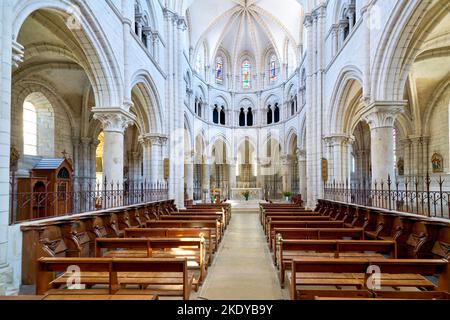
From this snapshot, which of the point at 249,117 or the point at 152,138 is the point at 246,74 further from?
the point at 152,138

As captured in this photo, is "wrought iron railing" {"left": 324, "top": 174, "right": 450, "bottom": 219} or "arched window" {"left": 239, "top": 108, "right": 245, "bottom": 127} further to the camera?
"arched window" {"left": 239, "top": 108, "right": 245, "bottom": 127}

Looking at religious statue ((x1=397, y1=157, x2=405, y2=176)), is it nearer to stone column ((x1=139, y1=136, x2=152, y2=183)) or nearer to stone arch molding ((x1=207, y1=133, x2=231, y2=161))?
stone arch molding ((x1=207, y1=133, x2=231, y2=161))

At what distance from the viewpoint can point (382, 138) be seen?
10.7 meters

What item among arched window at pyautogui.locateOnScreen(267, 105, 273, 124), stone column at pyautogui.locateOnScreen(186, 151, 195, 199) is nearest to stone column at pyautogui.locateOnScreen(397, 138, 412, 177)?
arched window at pyautogui.locateOnScreen(267, 105, 273, 124)

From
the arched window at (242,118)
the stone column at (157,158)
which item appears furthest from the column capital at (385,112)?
the arched window at (242,118)

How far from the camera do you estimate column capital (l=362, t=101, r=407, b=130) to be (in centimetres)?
1034

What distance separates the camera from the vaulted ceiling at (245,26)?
27.3m

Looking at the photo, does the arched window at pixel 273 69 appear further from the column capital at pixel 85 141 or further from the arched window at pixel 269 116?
the column capital at pixel 85 141

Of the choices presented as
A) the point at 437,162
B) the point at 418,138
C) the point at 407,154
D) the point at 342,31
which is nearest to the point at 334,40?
the point at 342,31

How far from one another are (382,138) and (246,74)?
24.6 metres

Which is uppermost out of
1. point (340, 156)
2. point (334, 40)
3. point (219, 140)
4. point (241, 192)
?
point (334, 40)

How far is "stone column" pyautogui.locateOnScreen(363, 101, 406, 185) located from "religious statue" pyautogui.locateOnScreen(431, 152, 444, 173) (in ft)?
33.7
